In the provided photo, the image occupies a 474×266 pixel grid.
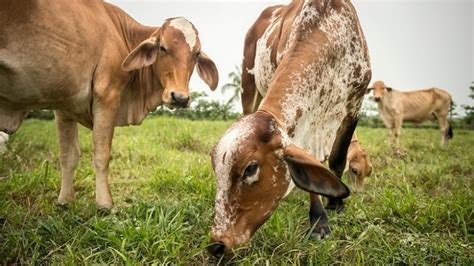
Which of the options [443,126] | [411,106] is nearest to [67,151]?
[443,126]

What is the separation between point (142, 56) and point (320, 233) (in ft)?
7.43

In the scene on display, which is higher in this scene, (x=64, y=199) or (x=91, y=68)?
(x=91, y=68)

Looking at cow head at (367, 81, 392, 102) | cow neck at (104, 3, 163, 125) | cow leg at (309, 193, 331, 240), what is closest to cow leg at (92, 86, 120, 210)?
cow neck at (104, 3, 163, 125)

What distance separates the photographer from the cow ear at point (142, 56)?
13.3ft

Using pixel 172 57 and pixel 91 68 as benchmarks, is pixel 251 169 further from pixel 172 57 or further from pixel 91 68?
pixel 172 57

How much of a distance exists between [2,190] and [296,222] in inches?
110

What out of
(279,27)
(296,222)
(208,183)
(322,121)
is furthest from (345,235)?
(279,27)

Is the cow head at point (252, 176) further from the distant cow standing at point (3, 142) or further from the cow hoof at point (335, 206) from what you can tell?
the distant cow standing at point (3, 142)

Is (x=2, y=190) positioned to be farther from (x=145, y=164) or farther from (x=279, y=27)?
(x=279, y=27)

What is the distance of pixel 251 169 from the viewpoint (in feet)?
8.61

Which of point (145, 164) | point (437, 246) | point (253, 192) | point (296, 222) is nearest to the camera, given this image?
point (253, 192)

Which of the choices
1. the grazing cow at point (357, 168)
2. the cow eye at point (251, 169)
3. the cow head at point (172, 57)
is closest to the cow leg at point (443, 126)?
the grazing cow at point (357, 168)

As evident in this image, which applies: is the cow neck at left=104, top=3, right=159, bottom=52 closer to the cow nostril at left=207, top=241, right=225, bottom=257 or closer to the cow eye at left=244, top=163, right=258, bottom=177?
the cow eye at left=244, top=163, right=258, bottom=177

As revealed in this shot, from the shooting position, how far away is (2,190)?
13.9ft
